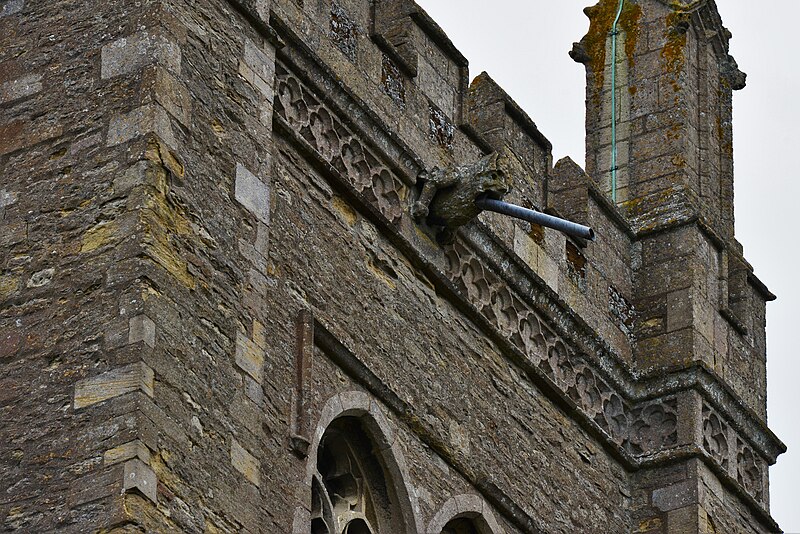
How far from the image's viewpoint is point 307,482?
488 inches

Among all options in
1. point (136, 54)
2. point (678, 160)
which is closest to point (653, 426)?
point (678, 160)

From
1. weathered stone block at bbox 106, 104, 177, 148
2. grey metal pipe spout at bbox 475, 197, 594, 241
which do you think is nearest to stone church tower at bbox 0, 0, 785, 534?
weathered stone block at bbox 106, 104, 177, 148

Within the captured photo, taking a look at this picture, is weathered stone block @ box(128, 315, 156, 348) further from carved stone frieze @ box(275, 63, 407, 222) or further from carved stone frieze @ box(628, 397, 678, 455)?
carved stone frieze @ box(628, 397, 678, 455)

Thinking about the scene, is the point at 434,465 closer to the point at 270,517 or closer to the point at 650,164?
the point at 270,517

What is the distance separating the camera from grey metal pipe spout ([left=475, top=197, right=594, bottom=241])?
45.9 ft

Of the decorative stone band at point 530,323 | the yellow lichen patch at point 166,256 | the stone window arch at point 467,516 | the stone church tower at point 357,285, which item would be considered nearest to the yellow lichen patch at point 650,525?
the stone church tower at point 357,285

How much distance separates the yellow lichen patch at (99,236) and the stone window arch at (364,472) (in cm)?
176

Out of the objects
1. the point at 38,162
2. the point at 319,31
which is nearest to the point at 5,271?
the point at 38,162

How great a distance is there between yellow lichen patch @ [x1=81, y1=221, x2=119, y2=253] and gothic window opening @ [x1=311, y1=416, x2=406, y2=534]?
1.91 m

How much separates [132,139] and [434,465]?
2657 mm

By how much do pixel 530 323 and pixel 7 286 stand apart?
4096mm

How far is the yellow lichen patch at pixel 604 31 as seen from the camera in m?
17.3

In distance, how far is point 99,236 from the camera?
38.3 feet

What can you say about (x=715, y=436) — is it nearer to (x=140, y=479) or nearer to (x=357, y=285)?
(x=357, y=285)
